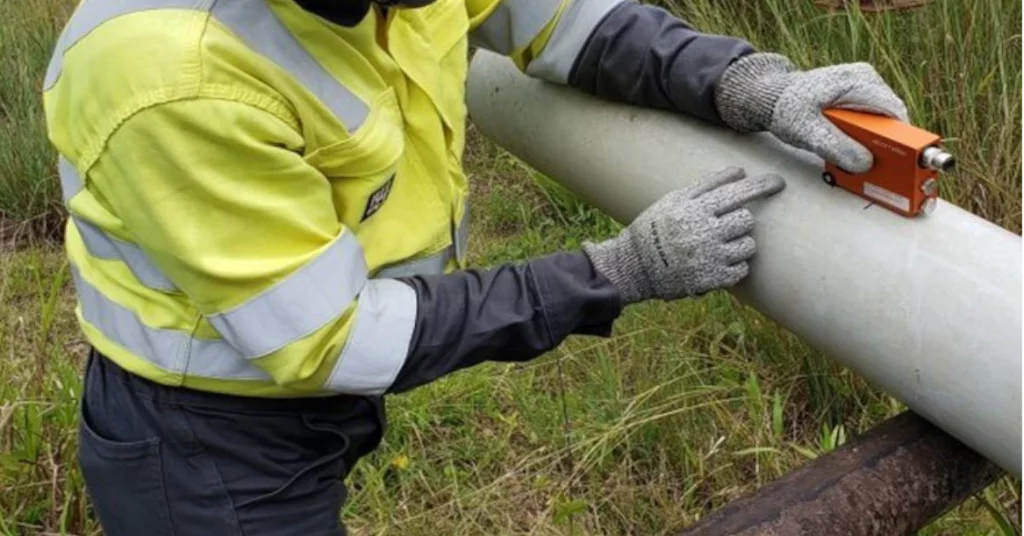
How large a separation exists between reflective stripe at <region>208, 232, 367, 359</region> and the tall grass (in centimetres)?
291

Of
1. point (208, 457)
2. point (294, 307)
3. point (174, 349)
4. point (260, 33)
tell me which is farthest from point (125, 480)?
point (260, 33)

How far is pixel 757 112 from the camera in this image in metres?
1.75

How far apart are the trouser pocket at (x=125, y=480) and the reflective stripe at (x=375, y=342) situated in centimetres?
39

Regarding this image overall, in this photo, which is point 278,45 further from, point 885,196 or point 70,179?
point 885,196

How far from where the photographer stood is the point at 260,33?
1.57 meters

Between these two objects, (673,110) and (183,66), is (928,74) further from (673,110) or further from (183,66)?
(183,66)

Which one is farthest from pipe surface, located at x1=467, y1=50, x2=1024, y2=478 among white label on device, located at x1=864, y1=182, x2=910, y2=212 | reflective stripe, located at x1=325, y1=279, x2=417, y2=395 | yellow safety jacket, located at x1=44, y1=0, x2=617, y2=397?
reflective stripe, located at x1=325, y1=279, x2=417, y2=395

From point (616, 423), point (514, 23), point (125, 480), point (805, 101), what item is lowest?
point (616, 423)

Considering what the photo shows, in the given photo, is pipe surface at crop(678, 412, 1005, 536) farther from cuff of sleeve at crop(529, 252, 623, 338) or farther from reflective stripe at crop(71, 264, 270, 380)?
reflective stripe at crop(71, 264, 270, 380)

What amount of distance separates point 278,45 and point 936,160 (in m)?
0.82

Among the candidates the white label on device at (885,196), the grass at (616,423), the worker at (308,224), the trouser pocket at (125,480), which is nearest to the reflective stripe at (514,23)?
the worker at (308,224)

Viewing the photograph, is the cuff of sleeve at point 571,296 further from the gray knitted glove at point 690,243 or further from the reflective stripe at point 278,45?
the reflective stripe at point 278,45

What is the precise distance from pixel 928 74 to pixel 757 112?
0.38 m

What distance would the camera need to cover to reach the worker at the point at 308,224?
153 centimetres
